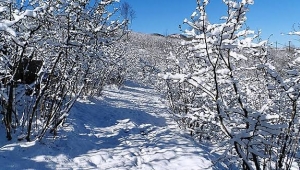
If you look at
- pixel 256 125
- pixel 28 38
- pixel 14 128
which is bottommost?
pixel 14 128

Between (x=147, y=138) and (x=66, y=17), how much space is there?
3888 mm

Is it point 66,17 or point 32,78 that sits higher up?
point 66,17

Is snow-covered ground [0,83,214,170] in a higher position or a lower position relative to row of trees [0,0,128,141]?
lower

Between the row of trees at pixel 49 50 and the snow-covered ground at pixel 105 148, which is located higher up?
the row of trees at pixel 49 50

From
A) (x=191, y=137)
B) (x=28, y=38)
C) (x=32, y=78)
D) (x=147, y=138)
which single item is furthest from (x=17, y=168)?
(x=191, y=137)

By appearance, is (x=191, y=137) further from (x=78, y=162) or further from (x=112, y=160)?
(x=78, y=162)

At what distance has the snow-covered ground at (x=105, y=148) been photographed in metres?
5.00

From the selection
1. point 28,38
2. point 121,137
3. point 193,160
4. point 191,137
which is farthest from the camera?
point 191,137

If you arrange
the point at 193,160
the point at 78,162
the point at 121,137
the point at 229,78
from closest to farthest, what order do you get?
the point at 229,78
the point at 78,162
the point at 193,160
the point at 121,137

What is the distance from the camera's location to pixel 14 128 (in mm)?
5887

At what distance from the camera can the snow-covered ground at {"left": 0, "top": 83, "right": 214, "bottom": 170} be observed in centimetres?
500

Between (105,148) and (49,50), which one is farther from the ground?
(49,50)

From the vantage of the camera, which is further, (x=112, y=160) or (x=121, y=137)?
(x=121, y=137)

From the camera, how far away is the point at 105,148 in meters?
6.23
